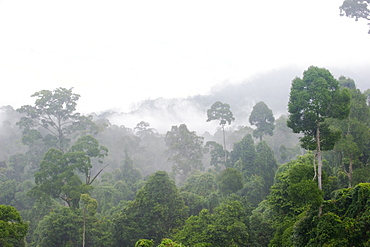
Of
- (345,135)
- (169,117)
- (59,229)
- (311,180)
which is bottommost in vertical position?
Result: (59,229)

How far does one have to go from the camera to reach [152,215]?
22.6 meters

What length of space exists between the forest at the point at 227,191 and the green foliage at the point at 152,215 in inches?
3.1

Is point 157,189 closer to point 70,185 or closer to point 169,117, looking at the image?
point 70,185

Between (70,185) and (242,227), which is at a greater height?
(70,185)

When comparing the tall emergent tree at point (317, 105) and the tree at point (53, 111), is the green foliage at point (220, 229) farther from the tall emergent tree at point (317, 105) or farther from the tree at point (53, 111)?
the tree at point (53, 111)

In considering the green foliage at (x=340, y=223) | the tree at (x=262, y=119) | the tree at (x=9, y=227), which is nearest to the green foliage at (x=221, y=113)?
the tree at (x=262, y=119)

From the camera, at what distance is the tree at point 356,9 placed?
2922cm

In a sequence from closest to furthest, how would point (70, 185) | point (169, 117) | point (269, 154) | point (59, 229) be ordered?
point (59, 229) → point (70, 185) → point (269, 154) → point (169, 117)

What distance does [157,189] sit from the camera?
2389cm

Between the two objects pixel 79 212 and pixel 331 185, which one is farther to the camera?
pixel 79 212

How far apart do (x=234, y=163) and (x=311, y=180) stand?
2757cm

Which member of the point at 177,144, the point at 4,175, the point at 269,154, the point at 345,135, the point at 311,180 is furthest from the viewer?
the point at 177,144

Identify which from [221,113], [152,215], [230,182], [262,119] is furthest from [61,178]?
[262,119]

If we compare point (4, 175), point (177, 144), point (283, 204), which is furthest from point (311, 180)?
point (4, 175)
